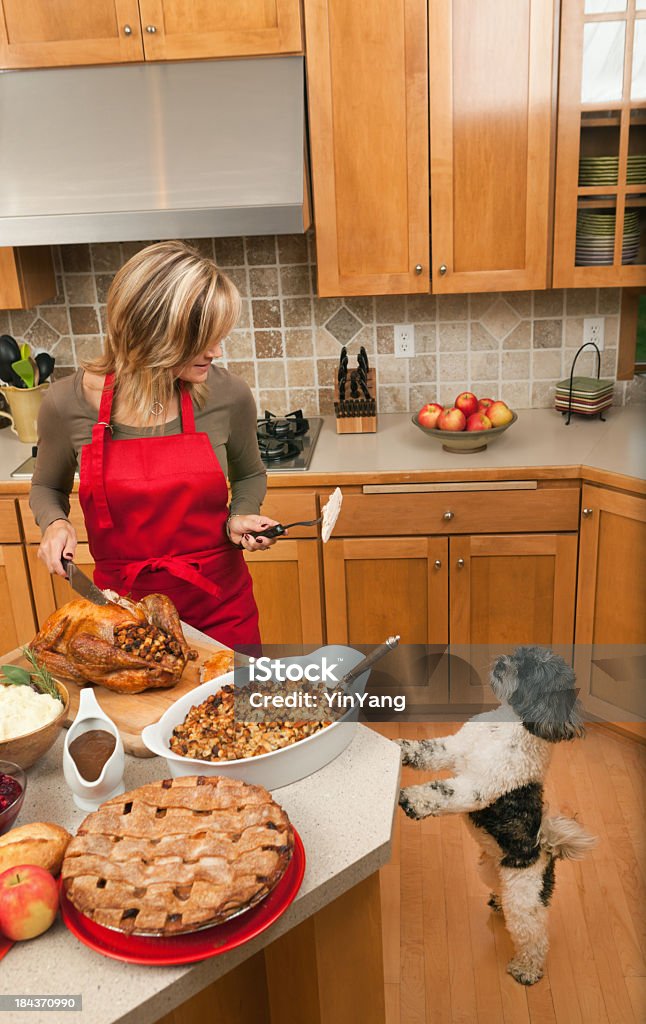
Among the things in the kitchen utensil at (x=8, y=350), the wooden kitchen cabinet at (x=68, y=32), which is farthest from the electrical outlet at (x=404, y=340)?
the kitchen utensil at (x=8, y=350)

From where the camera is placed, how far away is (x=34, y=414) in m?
2.93

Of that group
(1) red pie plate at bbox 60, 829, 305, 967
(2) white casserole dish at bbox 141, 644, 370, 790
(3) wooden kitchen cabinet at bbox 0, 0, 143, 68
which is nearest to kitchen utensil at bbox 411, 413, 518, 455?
(3) wooden kitchen cabinet at bbox 0, 0, 143, 68

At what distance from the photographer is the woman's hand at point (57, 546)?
5.23 feet

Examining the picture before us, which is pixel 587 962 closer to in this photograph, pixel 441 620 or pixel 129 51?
pixel 441 620

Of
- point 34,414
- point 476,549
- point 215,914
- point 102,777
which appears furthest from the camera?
point 34,414

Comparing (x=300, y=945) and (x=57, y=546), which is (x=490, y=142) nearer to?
(x=57, y=546)

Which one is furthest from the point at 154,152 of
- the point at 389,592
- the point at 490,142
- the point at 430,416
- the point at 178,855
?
the point at 178,855

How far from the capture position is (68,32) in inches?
99.4

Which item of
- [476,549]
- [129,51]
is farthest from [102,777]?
[129,51]

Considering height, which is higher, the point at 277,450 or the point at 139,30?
the point at 139,30

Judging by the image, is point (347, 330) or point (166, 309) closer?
point (166, 309)

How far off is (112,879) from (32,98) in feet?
7.45

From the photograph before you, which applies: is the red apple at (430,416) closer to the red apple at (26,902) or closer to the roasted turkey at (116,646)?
the roasted turkey at (116,646)

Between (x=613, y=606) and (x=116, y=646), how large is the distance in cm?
168
